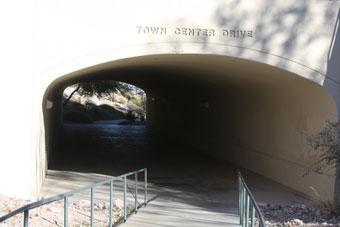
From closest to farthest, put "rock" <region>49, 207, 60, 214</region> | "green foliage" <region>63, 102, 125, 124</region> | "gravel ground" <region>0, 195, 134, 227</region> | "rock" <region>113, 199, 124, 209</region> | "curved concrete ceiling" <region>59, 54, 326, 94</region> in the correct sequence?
"gravel ground" <region>0, 195, 134, 227</region> < "rock" <region>49, 207, 60, 214</region> < "rock" <region>113, 199, 124, 209</region> < "curved concrete ceiling" <region>59, 54, 326, 94</region> < "green foliage" <region>63, 102, 125, 124</region>

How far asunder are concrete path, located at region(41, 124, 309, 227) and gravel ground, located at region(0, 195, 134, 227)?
0.44 m

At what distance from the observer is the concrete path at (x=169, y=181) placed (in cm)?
786

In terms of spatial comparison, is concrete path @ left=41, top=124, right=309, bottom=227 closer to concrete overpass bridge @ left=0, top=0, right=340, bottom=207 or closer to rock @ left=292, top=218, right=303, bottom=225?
rock @ left=292, top=218, right=303, bottom=225

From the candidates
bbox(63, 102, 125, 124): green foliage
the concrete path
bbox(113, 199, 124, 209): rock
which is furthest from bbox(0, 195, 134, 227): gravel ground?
bbox(63, 102, 125, 124): green foliage

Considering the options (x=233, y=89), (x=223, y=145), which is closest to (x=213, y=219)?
(x=233, y=89)

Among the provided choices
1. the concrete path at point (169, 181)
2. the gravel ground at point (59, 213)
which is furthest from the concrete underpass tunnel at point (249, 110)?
the gravel ground at point (59, 213)

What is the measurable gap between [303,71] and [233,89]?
5.04m

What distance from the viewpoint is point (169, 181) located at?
11898 mm

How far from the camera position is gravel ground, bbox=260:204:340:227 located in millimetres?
7190

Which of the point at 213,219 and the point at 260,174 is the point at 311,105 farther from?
the point at 213,219

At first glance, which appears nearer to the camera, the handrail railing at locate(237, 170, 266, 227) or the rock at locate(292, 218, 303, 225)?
the handrail railing at locate(237, 170, 266, 227)

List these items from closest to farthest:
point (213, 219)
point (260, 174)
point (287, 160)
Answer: point (213, 219) < point (287, 160) < point (260, 174)

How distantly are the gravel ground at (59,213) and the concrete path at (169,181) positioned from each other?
1.45 ft

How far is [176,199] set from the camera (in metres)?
9.59
